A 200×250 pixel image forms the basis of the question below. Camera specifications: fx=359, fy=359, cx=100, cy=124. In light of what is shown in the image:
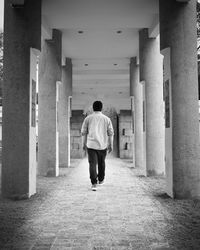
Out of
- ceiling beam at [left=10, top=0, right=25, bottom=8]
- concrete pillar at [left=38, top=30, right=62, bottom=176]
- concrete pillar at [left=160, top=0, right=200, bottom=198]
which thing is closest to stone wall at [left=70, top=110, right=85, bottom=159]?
concrete pillar at [left=38, top=30, right=62, bottom=176]

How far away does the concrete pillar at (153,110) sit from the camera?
39.8ft

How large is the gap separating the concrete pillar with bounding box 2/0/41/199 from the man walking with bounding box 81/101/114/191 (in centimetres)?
146

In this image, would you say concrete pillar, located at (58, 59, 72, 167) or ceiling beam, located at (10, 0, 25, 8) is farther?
concrete pillar, located at (58, 59, 72, 167)

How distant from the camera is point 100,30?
12555 millimetres

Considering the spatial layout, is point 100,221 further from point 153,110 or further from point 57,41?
point 57,41

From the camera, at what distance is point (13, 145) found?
771cm

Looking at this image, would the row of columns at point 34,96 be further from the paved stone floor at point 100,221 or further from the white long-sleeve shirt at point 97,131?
the white long-sleeve shirt at point 97,131

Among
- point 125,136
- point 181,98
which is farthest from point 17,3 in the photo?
point 125,136

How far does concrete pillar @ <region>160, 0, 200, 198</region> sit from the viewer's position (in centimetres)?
759

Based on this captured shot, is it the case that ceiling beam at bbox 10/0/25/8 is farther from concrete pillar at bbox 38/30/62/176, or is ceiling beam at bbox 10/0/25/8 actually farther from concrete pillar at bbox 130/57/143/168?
concrete pillar at bbox 130/57/143/168

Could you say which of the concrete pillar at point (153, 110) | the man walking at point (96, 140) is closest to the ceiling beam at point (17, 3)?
the man walking at point (96, 140)

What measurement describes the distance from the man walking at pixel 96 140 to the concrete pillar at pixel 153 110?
3.46 m

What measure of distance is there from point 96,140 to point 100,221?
11.0 feet

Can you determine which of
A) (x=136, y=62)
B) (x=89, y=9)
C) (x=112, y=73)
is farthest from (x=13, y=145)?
(x=112, y=73)
